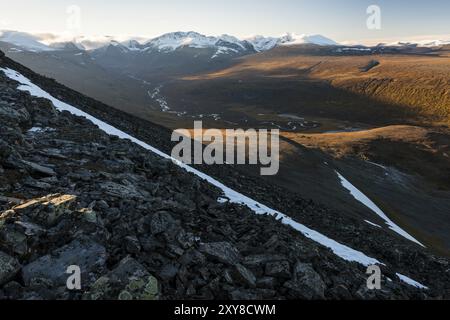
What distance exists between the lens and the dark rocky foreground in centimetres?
1212

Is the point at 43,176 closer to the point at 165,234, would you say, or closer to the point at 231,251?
the point at 165,234

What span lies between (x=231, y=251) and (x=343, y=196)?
1587 inches

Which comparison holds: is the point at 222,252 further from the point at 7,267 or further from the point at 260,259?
the point at 7,267

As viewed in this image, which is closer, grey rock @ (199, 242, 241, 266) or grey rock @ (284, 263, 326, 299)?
grey rock @ (284, 263, 326, 299)

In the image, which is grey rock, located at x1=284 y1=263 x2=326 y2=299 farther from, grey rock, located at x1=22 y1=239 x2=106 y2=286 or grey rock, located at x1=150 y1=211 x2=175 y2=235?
grey rock, located at x1=22 y1=239 x2=106 y2=286

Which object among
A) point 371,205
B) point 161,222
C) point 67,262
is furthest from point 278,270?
point 371,205

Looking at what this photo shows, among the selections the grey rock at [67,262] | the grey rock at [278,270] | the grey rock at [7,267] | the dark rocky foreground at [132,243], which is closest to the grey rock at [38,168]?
the dark rocky foreground at [132,243]

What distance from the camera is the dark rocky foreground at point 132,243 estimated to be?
39.8 feet

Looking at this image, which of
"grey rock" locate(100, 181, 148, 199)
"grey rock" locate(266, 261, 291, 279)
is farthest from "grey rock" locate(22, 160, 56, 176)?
"grey rock" locate(266, 261, 291, 279)

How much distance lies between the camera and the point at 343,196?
172 ft

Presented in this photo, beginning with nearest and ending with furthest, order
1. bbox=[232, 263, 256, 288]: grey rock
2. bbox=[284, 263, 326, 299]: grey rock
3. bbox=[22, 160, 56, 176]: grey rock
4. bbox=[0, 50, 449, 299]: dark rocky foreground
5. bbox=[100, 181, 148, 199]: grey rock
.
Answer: bbox=[0, 50, 449, 299]: dark rocky foreground → bbox=[232, 263, 256, 288]: grey rock → bbox=[284, 263, 326, 299]: grey rock → bbox=[100, 181, 148, 199]: grey rock → bbox=[22, 160, 56, 176]: grey rock

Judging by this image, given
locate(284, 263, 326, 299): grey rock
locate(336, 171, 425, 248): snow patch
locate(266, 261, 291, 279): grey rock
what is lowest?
locate(336, 171, 425, 248): snow patch

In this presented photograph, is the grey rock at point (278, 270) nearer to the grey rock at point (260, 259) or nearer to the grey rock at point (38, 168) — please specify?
the grey rock at point (260, 259)
